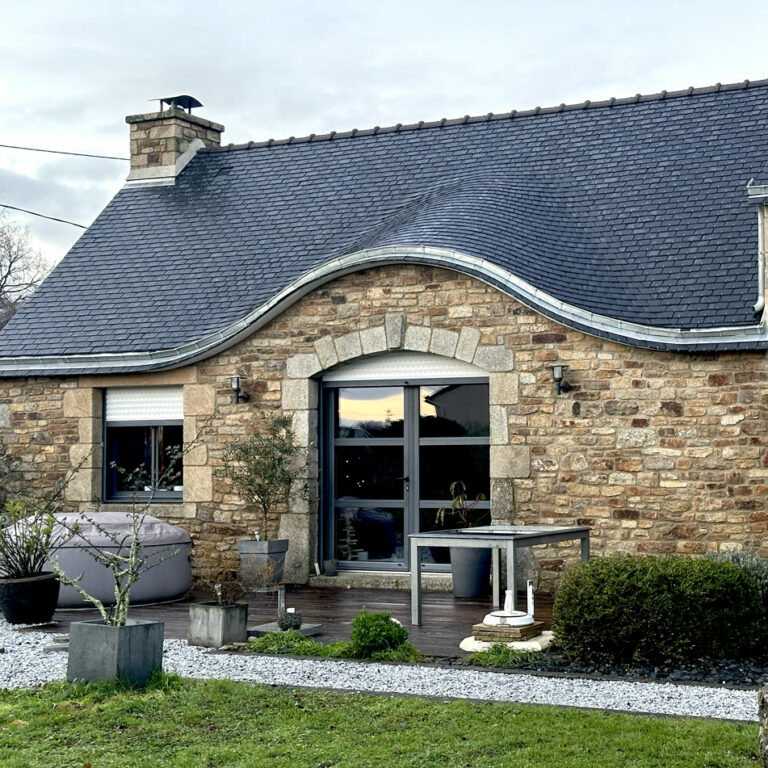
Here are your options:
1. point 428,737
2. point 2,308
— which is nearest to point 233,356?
point 428,737

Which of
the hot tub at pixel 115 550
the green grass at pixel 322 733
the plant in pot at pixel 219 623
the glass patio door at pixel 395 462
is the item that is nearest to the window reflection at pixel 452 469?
the glass patio door at pixel 395 462

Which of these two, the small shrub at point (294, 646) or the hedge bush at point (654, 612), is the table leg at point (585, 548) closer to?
the hedge bush at point (654, 612)

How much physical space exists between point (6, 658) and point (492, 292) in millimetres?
5716

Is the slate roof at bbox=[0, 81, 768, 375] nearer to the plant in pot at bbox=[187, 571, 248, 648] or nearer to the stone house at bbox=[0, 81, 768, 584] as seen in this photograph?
the stone house at bbox=[0, 81, 768, 584]

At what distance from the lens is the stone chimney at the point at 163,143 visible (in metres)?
17.0

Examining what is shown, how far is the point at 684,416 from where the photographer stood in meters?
11.0

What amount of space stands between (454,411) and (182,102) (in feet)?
25.6

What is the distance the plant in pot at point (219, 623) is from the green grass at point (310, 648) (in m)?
0.15

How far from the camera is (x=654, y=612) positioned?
768 centimetres

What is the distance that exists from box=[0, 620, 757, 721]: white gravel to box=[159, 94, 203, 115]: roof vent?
1048 centimetres

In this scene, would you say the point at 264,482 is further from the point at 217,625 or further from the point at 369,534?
the point at 217,625

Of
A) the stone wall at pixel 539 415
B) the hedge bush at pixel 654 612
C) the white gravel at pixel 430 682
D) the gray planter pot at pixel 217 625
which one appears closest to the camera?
the white gravel at pixel 430 682

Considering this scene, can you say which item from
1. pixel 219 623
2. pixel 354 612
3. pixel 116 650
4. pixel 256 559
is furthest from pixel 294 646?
pixel 256 559

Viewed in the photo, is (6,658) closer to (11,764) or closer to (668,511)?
(11,764)
